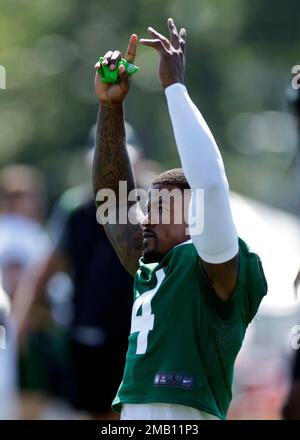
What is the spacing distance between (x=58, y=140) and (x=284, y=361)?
38.8ft

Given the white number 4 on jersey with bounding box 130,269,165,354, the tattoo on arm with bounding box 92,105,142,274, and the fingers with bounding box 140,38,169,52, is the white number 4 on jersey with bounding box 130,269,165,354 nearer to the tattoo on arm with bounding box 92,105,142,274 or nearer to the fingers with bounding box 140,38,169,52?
the tattoo on arm with bounding box 92,105,142,274

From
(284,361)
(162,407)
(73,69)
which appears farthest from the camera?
(73,69)

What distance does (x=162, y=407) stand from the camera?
16.7 ft

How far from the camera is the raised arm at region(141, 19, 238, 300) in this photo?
4.90 meters

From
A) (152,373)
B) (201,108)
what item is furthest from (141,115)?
Answer: (152,373)

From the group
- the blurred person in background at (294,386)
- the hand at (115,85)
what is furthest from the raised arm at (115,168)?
the blurred person in background at (294,386)

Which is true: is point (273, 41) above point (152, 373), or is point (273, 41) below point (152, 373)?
above

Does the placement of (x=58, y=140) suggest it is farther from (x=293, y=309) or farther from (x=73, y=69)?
(x=293, y=309)

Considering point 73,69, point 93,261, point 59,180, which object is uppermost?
point 73,69

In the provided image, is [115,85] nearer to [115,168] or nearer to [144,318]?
[115,168]

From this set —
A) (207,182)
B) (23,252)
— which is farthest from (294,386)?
(23,252)

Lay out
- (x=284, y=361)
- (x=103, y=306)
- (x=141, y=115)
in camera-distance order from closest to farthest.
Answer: (x=103, y=306), (x=284, y=361), (x=141, y=115)

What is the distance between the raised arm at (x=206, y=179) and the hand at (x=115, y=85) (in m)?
0.51

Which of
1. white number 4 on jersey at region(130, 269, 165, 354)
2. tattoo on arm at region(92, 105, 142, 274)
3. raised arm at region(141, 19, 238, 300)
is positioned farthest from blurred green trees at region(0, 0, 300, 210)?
raised arm at region(141, 19, 238, 300)
